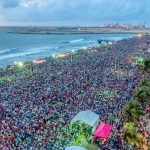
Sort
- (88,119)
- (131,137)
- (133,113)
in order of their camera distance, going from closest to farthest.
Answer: (131,137) → (88,119) → (133,113)

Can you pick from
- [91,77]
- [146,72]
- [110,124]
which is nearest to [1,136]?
[110,124]

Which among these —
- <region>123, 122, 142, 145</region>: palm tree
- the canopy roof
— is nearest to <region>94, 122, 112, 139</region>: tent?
the canopy roof

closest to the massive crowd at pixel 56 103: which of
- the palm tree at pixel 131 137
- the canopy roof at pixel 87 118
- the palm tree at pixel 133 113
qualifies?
the palm tree at pixel 131 137

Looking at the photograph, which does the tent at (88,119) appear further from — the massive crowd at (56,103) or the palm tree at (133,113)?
the palm tree at (133,113)

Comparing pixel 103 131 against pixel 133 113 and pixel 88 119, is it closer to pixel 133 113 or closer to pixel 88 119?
pixel 88 119

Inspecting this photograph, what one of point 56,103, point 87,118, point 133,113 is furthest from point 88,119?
point 56,103
